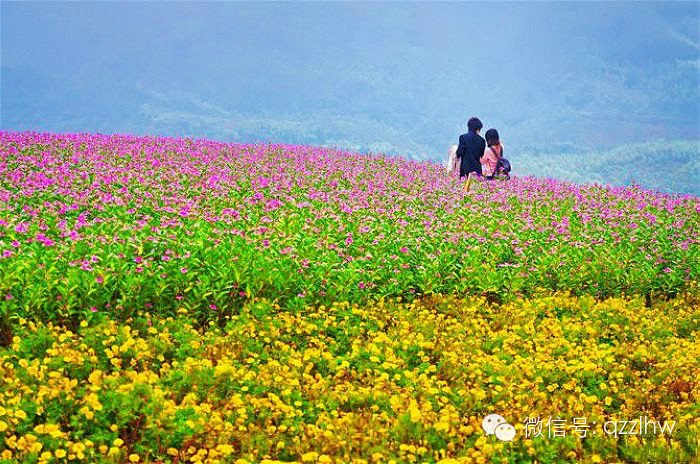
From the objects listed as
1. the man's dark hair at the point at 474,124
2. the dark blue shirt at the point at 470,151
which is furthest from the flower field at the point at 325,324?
the man's dark hair at the point at 474,124

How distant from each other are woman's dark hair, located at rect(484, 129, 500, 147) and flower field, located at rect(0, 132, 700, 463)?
3859 millimetres

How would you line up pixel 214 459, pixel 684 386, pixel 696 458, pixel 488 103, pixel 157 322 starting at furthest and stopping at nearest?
pixel 488 103 < pixel 157 322 < pixel 684 386 < pixel 696 458 < pixel 214 459

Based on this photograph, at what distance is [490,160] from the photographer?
1788 cm

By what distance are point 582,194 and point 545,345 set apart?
1030cm

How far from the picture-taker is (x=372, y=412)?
5676 millimetres

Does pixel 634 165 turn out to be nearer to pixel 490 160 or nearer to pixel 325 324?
pixel 490 160

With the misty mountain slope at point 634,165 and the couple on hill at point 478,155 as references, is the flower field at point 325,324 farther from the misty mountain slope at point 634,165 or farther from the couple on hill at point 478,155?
the misty mountain slope at point 634,165

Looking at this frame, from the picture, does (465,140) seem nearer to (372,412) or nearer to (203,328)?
(203,328)

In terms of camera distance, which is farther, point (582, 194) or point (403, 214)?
point (582, 194)

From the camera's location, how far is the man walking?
17.0 meters

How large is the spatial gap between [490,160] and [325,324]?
11.4 meters

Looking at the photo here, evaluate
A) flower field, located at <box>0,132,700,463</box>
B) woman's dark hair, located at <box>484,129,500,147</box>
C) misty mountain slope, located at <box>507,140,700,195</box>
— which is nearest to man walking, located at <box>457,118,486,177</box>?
woman's dark hair, located at <box>484,129,500,147</box>

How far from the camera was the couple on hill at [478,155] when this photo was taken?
673 inches

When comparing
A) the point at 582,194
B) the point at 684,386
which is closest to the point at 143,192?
the point at 684,386
